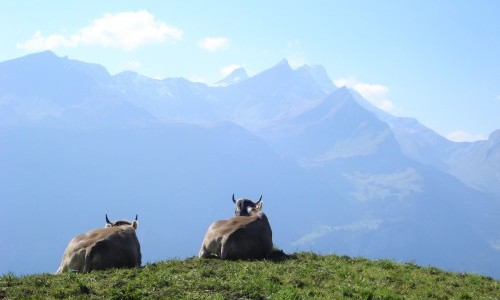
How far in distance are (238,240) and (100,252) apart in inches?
211

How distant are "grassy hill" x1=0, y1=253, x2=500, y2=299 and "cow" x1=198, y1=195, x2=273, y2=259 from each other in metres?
0.91

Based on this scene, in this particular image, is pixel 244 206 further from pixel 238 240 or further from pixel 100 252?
pixel 100 252

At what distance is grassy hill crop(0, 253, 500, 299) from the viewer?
43.4ft

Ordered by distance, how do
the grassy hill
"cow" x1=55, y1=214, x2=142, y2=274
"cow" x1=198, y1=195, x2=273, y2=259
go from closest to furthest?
the grassy hill
"cow" x1=55, y1=214, x2=142, y2=274
"cow" x1=198, y1=195, x2=273, y2=259

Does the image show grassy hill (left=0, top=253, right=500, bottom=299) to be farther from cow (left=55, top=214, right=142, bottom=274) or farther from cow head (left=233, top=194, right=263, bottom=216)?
cow head (left=233, top=194, right=263, bottom=216)

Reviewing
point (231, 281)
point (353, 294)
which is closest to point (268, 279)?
point (231, 281)

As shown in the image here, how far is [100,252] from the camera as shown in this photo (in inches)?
683

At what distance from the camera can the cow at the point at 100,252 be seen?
17.2m

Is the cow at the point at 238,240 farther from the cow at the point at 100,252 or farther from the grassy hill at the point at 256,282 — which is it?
the cow at the point at 100,252

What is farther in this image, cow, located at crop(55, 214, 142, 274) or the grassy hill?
cow, located at crop(55, 214, 142, 274)

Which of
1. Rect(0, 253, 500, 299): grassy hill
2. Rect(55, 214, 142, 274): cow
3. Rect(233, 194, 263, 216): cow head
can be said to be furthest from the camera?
Rect(233, 194, 263, 216): cow head

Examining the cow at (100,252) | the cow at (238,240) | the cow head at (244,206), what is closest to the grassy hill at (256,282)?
the cow at (238,240)

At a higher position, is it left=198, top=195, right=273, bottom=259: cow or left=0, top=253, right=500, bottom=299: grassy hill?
left=198, top=195, right=273, bottom=259: cow

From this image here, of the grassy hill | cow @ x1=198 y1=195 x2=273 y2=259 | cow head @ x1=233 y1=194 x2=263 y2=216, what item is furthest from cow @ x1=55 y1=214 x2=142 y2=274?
cow head @ x1=233 y1=194 x2=263 y2=216
